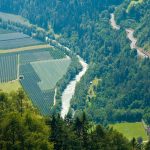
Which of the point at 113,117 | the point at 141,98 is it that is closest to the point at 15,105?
the point at 113,117

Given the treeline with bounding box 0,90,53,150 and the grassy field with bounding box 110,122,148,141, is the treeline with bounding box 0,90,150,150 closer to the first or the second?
the treeline with bounding box 0,90,53,150

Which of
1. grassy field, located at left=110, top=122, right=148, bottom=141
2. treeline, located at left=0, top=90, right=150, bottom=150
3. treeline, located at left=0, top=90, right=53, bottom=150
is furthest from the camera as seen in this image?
grassy field, located at left=110, top=122, right=148, bottom=141

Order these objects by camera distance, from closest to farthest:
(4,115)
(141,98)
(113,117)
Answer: (4,115) < (113,117) < (141,98)

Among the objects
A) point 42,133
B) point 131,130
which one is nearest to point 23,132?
point 42,133

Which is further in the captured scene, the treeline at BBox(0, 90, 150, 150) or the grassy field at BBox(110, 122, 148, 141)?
the grassy field at BBox(110, 122, 148, 141)

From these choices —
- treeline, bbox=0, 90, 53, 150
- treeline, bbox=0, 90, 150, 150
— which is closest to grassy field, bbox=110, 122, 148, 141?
treeline, bbox=0, 90, 150, 150

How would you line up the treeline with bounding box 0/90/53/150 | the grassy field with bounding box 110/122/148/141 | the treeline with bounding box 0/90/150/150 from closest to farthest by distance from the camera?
the treeline with bounding box 0/90/53/150 < the treeline with bounding box 0/90/150/150 < the grassy field with bounding box 110/122/148/141

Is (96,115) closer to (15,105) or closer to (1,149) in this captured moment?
(15,105)
